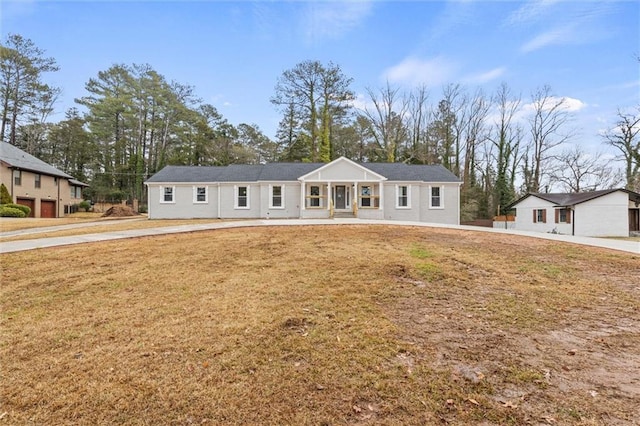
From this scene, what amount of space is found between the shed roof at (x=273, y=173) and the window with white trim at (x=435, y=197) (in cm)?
62

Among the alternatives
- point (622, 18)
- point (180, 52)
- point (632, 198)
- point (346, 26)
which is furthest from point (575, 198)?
point (180, 52)

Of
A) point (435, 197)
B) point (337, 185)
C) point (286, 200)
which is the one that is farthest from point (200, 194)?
point (435, 197)

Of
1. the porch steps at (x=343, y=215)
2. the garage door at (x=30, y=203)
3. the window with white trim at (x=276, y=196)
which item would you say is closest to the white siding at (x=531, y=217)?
the porch steps at (x=343, y=215)

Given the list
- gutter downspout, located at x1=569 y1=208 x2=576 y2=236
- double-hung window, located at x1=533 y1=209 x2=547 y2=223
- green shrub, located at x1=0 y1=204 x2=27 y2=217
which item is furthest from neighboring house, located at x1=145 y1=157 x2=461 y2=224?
green shrub, located at x1=0 y1=204 x2=27 y2=217

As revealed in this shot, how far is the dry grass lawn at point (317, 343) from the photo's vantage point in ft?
7.55

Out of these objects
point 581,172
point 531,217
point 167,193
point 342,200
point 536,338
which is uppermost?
point 581,172

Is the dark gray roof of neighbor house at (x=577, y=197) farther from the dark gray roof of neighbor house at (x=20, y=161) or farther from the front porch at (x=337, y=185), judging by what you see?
the dark gray roof of neighbor house at (x=20, y=161)

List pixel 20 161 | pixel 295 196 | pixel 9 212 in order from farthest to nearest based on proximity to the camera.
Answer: pixel 20 161 → pixel 295 196 → pixel 9 212

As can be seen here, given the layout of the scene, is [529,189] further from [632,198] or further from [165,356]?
[165,356]

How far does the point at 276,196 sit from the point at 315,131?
1533cm

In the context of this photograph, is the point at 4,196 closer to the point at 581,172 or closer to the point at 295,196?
the point at 295,196

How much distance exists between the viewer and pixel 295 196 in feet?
68.3

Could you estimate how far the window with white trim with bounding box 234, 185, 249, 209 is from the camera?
21125 millimetres

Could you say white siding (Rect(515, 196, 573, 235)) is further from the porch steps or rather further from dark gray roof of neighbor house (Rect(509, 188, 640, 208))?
the porch steps
